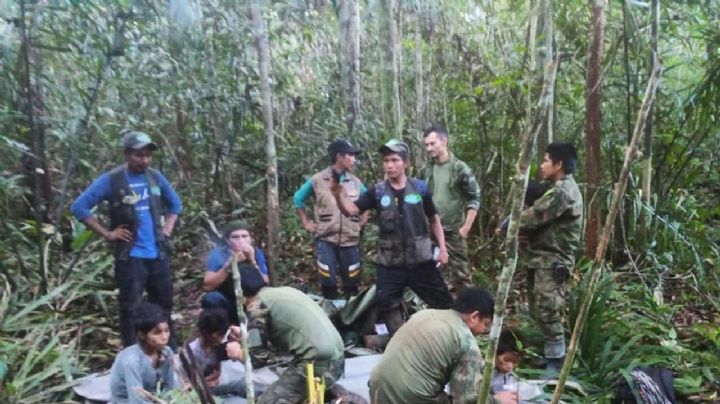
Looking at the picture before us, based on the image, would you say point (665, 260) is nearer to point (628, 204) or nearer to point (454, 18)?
point (628, 204)

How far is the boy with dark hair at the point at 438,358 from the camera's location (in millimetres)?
3234

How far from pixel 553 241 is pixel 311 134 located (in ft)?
13.2

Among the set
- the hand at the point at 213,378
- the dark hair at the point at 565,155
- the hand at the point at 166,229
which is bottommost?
the hand at the point at 213,378

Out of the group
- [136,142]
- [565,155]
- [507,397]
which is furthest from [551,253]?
[136,142]

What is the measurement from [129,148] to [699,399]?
4103 millimetres

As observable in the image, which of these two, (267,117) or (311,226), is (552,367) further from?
(267,117)

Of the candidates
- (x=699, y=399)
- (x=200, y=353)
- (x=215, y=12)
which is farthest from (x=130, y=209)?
(x=699, y=399)

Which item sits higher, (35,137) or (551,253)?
(35,137)

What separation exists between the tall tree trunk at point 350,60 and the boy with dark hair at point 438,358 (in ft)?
13.9

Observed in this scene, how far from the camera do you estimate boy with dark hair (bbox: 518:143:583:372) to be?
15.0 feet

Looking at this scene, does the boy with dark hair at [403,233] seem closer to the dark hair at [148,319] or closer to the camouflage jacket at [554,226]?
the camouflage jacket at [554,226]

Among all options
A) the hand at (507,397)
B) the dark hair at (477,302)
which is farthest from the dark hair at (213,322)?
the hand at (507,397)

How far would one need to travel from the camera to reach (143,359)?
3.65m

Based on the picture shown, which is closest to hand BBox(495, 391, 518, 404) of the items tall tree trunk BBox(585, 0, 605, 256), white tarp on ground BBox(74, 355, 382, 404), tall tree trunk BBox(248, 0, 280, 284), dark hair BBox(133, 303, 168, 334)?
white tarp on ground BBox(74, 355, 382, 404)
